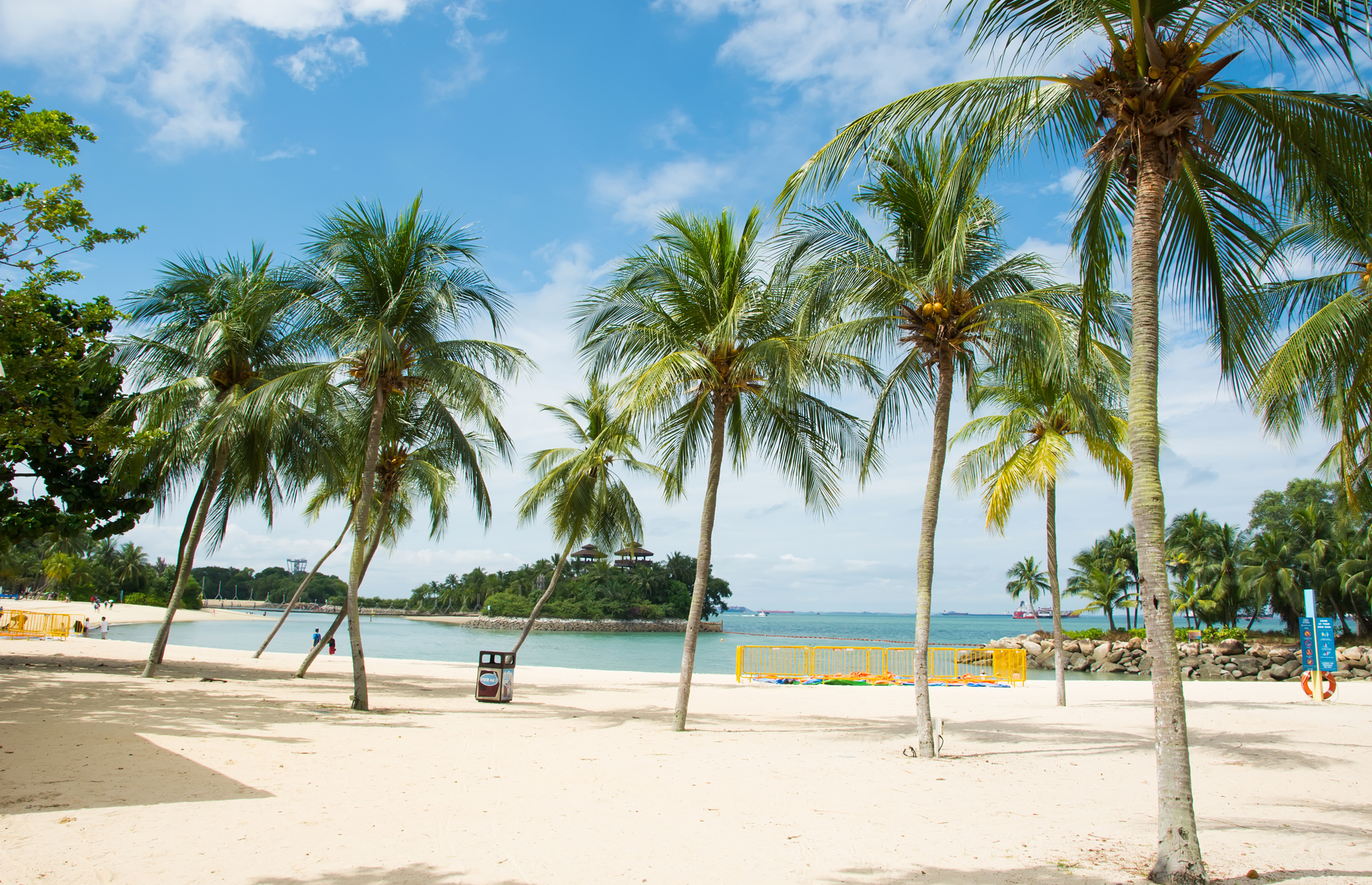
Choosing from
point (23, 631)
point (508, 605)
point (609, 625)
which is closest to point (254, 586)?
point (508, 605)

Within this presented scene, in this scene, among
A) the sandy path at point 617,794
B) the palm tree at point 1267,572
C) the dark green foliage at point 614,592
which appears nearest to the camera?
the sandy path at point 617,794

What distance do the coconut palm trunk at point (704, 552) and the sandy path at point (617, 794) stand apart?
1.94 feet

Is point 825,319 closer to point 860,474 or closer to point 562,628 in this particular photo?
point 860,474

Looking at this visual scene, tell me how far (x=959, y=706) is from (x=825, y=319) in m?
9.26

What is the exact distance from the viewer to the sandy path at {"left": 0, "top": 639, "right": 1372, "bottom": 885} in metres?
4.93

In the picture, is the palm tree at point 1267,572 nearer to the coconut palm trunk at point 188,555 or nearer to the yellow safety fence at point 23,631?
the coconut palm trunk at point 188,555

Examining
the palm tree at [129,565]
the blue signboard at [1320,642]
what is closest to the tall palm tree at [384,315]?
the blue signboard at [1320,642]

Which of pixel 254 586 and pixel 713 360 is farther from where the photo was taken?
pixel 254 586

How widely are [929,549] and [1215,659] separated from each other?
99.4 ft

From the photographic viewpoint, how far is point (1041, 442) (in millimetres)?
15406

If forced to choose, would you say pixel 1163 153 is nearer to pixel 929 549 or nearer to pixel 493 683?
pixel 929 549

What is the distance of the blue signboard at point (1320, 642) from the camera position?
17.7 meters

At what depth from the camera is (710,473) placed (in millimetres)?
12258

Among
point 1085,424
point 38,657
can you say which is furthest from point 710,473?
point 38,657
